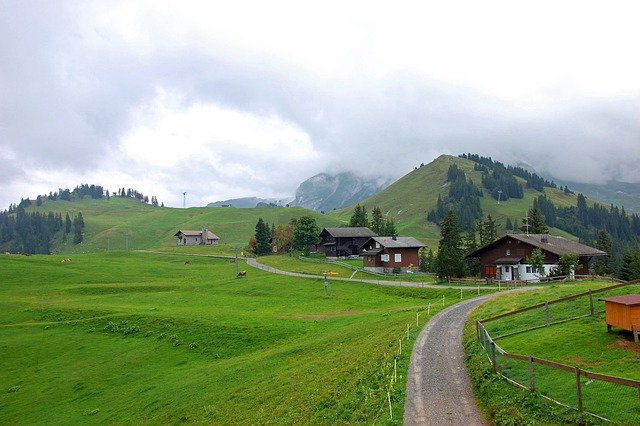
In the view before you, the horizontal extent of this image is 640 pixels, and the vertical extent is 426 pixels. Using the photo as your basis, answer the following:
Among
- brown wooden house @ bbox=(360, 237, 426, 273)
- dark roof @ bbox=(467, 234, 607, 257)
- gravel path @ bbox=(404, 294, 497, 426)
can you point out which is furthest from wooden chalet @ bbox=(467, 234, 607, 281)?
gravel path @ bbox=(404, 294, 497, 426)

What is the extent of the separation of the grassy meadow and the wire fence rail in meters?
5.29

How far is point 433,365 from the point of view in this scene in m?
24.1

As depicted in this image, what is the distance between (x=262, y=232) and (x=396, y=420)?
139 m

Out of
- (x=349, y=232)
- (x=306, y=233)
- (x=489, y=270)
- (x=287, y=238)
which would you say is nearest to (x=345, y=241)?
(x=349, y=232)

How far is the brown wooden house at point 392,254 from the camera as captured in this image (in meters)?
94.2

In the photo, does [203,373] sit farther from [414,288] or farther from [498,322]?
[414,288]

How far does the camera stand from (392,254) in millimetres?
94438

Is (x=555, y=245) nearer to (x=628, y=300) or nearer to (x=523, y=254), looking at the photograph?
(x=523, y=254)

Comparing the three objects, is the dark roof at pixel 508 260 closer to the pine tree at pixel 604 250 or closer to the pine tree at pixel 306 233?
the pine tree at pixel 604 250

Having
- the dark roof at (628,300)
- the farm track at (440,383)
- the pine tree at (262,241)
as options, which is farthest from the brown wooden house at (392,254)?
the dark roof at (628,300)

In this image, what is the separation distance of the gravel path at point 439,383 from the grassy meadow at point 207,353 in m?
0.92

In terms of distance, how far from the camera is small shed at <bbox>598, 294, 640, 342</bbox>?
20.2 metres

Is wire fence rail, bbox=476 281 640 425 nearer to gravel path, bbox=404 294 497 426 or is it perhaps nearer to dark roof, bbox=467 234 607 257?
gravel path, bbox=404 294 497 426

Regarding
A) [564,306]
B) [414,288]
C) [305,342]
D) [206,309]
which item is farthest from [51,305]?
[564,306]
